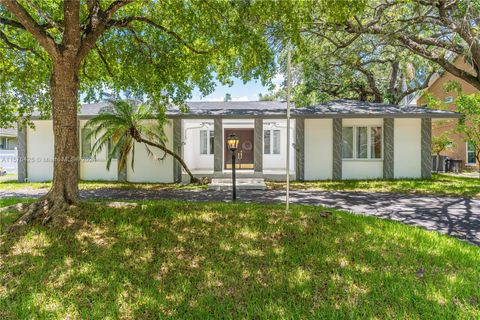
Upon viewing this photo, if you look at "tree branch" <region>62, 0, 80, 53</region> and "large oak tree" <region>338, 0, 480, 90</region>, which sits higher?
"large oak tree" <region>338, 0, 480, 90</region>

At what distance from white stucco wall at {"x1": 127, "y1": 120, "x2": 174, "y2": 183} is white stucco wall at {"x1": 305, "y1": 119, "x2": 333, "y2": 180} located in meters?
6.99

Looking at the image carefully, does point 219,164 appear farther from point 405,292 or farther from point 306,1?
point 405,292

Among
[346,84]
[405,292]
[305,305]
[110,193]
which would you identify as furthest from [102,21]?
[346,84]

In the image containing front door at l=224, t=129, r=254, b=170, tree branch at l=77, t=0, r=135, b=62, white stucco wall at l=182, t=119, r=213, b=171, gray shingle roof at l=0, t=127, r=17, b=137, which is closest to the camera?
tree branch at l=77, t=0, r=135, b=62

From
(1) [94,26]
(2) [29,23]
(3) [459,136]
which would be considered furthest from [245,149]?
(3) [459,136]

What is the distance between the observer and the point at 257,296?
10.8 feet

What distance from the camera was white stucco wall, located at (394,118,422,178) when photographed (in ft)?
44.9

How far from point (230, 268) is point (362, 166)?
1199cm

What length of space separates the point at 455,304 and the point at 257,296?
2255 millimetres

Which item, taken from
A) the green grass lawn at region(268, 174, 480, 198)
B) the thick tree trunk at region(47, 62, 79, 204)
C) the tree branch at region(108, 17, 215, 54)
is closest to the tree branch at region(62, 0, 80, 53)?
the thick tree trunk at region(47, 62, 79, 204)

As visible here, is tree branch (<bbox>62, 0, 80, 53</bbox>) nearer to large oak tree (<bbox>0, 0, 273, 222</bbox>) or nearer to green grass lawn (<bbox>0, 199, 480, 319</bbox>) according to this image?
large oak tree (<bbox>0, 0, 273, 222</bbox>)

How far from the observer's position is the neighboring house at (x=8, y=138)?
24406mm

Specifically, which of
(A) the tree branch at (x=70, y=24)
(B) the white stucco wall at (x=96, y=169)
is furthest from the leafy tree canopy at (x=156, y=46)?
(B) the white stucco wall at (x=96, y=169)

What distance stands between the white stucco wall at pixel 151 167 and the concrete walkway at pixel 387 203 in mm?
2858
